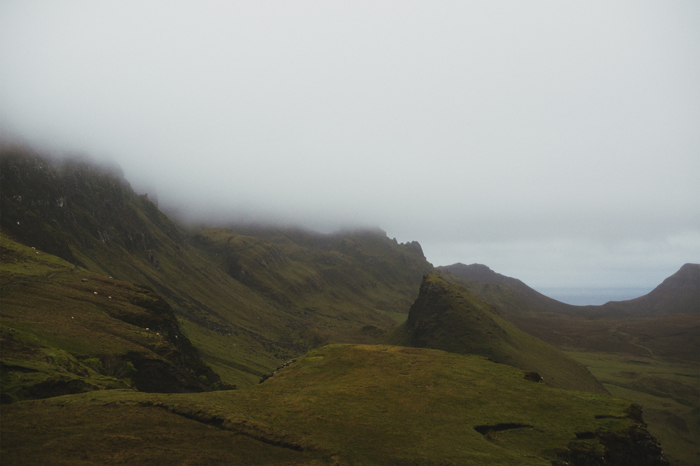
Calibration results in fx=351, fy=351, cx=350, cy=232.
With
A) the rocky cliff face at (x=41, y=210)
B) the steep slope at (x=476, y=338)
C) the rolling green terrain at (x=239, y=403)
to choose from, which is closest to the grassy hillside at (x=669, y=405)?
the steep slope at (x=476, y=338)

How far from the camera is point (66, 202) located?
17938 centimetres

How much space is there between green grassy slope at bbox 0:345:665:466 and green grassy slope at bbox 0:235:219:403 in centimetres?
813

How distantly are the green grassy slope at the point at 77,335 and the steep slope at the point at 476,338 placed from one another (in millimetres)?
78721

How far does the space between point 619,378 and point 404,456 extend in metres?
223

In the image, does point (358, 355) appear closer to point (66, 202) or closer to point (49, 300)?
point (49, 300)

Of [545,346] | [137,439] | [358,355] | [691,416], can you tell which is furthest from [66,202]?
[691,416]

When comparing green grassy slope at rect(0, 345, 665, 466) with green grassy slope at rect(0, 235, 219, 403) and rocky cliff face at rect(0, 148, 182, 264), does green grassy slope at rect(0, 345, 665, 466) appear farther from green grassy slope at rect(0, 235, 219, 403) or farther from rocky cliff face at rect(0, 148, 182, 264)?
rocky cliff face at rect(0, 148, 182, 264)

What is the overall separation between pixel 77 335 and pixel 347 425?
48915 mm

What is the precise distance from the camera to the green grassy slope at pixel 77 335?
36.1 meters

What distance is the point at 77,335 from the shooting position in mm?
56781

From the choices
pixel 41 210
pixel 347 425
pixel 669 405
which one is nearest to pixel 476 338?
pixel 347 425

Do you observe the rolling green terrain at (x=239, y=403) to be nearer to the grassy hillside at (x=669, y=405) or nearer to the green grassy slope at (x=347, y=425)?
the green grassy slope at (x=347, y=425)

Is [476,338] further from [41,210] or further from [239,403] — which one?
[41,210]

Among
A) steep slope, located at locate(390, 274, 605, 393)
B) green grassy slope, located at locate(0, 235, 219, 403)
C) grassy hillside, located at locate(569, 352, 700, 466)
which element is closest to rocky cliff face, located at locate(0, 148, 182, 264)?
green grassy slope, located at locate(0, 235, 219, 403)
